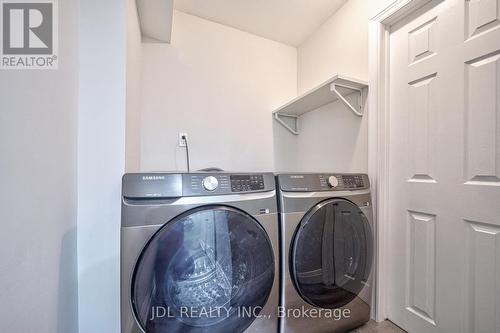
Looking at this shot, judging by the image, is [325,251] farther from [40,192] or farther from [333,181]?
[40,192]

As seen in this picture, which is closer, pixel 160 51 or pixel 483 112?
pixel 483 112

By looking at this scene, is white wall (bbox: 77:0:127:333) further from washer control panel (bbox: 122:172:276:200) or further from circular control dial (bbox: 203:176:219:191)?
circular control dial (bbox: 203:176:219:191)

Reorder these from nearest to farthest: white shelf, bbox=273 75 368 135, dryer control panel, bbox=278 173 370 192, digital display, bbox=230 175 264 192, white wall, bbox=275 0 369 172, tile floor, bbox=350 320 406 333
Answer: digital display, bbox=230 175 264 192 → dryer control panel, bbox=278 173 370 192 → tile floor, bbox=350 320 406 333 → white shelf, bbox=273 75 368 135 → white wall, bbox=275 0 369 172

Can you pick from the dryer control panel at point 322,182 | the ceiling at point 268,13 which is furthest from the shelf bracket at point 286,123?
the dryer control panel at point 322,182

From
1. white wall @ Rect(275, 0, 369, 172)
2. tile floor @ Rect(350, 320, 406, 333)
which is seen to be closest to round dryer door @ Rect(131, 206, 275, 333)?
tile floor @ Rect(350, 320, 406, 333)

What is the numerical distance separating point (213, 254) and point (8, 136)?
714mm

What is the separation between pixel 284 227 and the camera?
984mm

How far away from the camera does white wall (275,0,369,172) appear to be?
4.92ft

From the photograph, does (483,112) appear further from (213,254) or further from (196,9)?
(196,9)

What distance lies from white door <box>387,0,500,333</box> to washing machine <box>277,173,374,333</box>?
24 cm

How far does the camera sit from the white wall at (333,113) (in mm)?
1501

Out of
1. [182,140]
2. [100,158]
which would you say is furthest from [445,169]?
[182,140]

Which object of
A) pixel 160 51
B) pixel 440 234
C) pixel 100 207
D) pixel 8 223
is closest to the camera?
pixel 8 223

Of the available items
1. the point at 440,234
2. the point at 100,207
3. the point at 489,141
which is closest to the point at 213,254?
the point at 100,207
